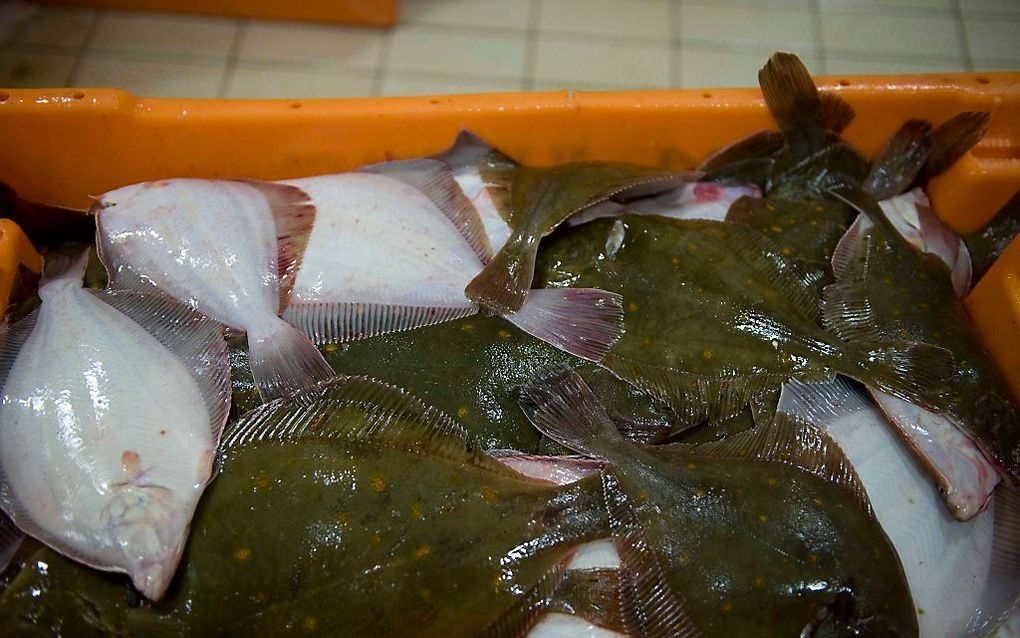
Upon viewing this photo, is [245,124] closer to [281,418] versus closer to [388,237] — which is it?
[388,237]

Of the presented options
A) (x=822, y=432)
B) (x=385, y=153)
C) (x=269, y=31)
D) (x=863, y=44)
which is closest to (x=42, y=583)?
(x=385, y=153)

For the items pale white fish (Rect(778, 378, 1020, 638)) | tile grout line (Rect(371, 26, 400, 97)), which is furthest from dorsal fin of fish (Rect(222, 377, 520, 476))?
tile grout line (Rect(371, 26, 400, 97))

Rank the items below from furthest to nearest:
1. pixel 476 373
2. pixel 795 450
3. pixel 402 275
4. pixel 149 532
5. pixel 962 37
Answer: pixel 962 37, pixel 402 275, pixel 476 373, pixel 795 450, pixel 149 532

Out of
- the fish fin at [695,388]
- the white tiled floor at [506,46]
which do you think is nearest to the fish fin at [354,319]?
the fish fin at [695,388]

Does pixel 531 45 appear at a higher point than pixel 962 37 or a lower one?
lower

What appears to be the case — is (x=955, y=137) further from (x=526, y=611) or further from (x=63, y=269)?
(x=63, y=269)

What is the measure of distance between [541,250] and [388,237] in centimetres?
34

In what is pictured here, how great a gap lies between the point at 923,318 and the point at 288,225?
1.41 meters

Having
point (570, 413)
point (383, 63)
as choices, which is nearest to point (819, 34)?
point (383, 63)

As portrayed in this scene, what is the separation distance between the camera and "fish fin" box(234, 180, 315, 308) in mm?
1719

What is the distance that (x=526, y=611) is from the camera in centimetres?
140

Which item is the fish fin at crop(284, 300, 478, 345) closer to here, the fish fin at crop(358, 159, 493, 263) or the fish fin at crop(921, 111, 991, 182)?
the fish fin at crop(358, 159, 493, 263)

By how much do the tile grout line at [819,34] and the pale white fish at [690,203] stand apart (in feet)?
3.77

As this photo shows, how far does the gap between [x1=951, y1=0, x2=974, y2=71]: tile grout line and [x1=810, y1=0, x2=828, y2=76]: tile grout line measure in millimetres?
514
